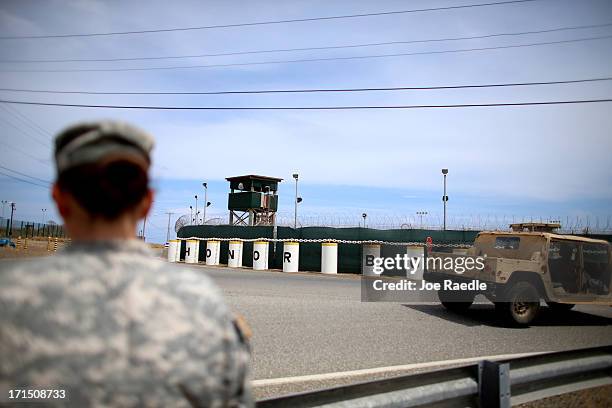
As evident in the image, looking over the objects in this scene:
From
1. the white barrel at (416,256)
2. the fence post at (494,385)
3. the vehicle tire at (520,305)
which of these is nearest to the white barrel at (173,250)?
the white barrel at (416,256)

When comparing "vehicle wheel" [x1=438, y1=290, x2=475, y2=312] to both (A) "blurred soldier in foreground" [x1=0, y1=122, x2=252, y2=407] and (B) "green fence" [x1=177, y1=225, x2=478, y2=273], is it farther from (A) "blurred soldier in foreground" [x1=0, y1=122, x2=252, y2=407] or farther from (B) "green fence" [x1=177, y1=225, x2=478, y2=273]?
(B) "green fence" [x1=177, y1=225, x2=478, y2=273]

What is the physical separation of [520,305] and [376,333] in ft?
10.5

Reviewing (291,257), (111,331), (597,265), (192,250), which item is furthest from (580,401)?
(192,250)

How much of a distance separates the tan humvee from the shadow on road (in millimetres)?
284

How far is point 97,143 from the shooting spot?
125 cm

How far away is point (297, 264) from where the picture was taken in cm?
2180

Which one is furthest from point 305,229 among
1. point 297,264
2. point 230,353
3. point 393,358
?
point 230,353

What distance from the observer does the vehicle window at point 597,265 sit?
9438 millimetres

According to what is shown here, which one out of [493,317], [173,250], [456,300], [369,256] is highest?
[369,256]

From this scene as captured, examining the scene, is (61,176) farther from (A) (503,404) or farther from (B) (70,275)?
(A) (503,404)

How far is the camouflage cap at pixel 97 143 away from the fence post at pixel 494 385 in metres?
2.92

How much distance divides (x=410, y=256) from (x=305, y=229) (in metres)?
7.28

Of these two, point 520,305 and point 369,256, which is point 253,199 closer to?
point 369,256

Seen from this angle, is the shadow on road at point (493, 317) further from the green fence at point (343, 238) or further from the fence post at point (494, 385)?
the green fence at point (343, 238)
